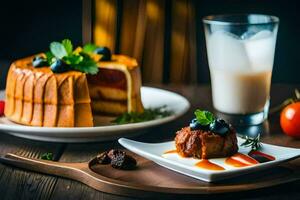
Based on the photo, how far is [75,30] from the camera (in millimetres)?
3934

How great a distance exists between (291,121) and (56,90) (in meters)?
0.77

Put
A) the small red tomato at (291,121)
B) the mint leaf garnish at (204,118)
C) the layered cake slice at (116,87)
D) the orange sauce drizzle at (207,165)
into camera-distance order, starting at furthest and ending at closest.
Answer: the layered cake slice at (116,87), the small red tomato at (291,121), the mint leaf garnish at (204,118), the orange sauce drizzle at (207,165)

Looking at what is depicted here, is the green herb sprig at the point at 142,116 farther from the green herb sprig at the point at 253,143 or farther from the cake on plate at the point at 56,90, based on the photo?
the green herb sprig at the point at 253,143

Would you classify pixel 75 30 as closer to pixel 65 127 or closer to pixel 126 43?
pixel 126 43

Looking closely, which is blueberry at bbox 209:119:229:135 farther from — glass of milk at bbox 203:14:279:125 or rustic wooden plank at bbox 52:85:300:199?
glass of milk at bbox 203:14:279:125

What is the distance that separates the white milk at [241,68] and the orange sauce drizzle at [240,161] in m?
0.63

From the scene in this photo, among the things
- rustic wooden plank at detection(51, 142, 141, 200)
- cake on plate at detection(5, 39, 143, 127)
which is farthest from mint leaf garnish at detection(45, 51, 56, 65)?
rustic wooden plank at detection(51, 142, 141, 200)

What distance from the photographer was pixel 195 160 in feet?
6.97

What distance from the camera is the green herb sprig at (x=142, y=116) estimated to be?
103 inches

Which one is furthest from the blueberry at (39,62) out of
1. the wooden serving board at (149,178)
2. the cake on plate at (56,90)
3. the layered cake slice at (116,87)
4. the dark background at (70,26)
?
the dark background at (70,26)

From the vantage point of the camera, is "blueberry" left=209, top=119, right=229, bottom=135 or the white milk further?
the white milk

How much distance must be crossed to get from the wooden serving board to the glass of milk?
1.84ft

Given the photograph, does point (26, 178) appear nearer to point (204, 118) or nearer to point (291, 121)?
Result: point (204, 118)

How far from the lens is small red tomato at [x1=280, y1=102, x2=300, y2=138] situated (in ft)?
8.21
